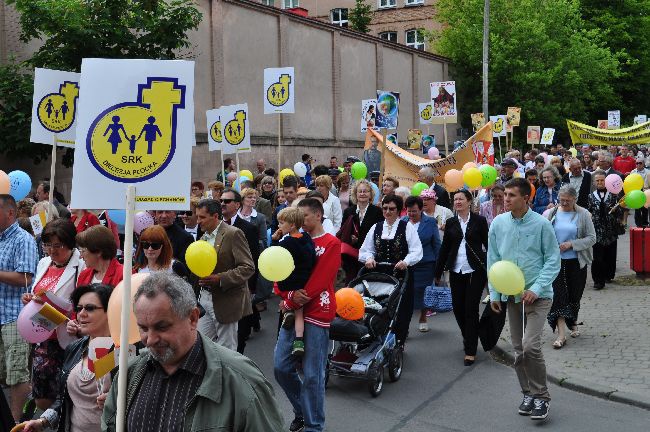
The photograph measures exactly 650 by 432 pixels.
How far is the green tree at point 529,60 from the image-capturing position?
38.8 meters

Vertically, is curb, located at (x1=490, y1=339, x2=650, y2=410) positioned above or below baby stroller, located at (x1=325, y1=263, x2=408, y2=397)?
below

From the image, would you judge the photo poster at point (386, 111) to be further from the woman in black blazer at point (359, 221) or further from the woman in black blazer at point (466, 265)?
the woman in black blazer at point (466, 265)

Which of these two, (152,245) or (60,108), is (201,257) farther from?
(60,108)

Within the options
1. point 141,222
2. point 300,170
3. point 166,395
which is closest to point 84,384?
point 166,395

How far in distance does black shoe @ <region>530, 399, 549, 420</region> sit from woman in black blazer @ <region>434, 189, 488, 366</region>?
6.69 ft

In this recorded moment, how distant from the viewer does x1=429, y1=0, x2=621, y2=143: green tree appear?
38844mm

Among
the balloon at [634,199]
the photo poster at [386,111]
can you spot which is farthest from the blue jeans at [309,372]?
the photo poster at [386,111]

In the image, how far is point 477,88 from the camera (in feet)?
136

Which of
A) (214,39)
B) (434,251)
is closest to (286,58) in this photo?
(214,39)

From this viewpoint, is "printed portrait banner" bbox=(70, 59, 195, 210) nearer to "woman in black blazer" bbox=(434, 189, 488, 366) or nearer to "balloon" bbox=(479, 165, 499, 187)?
"woman in black blazer" bbox=(434, 189, 488, 366)

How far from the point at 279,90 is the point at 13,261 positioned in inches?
375

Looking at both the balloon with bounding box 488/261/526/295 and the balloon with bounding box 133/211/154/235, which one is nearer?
the balloon with bounding box 488/261/526/295

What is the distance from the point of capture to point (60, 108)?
9.02 meters

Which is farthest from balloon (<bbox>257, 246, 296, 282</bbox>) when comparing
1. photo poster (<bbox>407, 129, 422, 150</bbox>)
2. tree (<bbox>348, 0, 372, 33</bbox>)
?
tree (<bbox>348, 0, 372, 33</bbox>)
